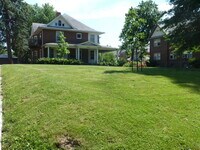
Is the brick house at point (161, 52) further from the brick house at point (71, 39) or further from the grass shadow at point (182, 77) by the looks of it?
the grass shadow at point (182, 77)

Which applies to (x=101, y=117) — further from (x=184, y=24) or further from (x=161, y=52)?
(x=161, y=52)

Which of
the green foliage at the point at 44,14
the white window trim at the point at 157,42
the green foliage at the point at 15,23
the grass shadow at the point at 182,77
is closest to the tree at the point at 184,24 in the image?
the grass shadow at the point at 182,77

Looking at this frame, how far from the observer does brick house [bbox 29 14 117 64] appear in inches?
1795

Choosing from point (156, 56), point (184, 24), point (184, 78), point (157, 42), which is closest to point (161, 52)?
point (156, 56)

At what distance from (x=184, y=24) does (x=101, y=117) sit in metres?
20.4

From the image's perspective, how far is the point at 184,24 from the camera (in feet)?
85.8

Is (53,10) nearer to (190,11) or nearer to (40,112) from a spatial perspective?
(190,11)

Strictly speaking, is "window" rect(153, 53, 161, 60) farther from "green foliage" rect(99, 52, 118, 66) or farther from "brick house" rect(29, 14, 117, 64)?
"brick house" rect(29, 14, 117, 64)

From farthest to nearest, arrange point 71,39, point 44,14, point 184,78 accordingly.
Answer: point 44,14
point 71,39
point 184,78

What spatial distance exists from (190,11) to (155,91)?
16771 millimetres

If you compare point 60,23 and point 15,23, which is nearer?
point 60,23

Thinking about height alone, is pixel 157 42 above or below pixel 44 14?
below

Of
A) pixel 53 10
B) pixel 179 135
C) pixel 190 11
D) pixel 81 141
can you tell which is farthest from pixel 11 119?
pixel 53 10

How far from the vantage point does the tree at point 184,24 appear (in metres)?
24.9
